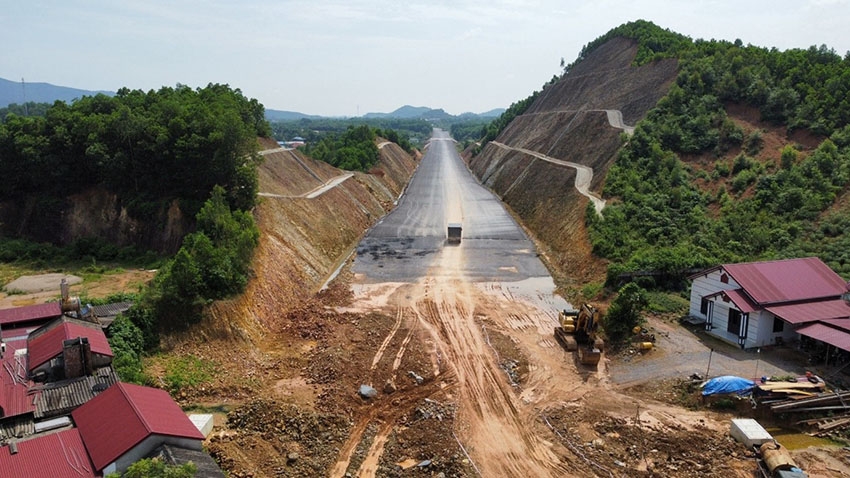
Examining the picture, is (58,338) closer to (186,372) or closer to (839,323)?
(186,372)

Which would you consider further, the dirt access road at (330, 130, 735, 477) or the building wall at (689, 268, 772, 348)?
the building wall at (689, 268, 772, 348)

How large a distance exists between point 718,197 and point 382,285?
89.8ft

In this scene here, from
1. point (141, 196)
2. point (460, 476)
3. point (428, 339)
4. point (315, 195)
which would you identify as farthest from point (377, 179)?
point (460, 476)

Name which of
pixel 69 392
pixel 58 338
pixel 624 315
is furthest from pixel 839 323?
pixel 58 338

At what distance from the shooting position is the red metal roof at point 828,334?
22.7 metres

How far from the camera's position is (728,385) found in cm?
2141

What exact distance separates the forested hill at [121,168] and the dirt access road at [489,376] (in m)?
12.9

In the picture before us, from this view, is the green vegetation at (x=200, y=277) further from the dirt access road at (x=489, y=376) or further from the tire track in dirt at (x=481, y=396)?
the tire track in dirt at (x=481, y=396)

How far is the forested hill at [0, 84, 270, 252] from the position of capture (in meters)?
37.8

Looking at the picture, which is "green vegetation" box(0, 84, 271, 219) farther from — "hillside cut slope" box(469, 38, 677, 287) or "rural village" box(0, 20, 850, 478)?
"hillside cut slope" box(469, 38, 677, 287)

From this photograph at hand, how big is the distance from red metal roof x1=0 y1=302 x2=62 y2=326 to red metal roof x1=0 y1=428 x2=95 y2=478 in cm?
956

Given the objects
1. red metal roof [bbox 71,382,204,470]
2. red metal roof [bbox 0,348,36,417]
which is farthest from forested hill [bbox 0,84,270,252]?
red metal roof [bbox 71,382,204,470]

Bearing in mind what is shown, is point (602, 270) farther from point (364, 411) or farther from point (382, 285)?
point (364, 411)

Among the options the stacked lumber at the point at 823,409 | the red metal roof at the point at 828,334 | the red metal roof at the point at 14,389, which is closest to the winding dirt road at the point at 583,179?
the red metal roof at the point at 828,334
